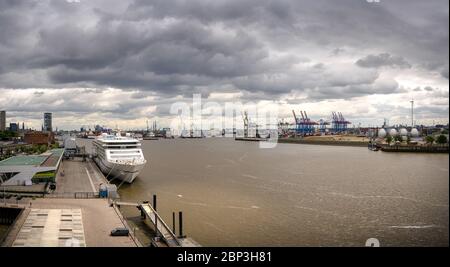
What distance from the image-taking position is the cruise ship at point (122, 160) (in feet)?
88.9

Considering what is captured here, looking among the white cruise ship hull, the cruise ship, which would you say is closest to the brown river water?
the white cruise ship hull

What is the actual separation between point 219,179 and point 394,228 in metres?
15.4

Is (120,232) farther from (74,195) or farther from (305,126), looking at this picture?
(305,126)

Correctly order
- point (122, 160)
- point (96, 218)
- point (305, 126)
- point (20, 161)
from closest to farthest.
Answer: point (96, 218) → point (20, 161) → point (122, 160) → point (305, 126)

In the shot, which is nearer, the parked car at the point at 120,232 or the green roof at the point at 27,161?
the parked car at the point at 120,232

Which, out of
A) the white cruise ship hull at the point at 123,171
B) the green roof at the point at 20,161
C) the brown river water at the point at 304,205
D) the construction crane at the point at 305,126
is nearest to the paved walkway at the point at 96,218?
the brown river water at the point at 304,205

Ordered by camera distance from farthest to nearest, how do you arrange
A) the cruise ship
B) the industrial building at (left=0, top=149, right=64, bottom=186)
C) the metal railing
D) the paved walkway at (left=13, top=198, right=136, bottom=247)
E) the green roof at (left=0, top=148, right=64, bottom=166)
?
the cruise ship → the green roof at (left=0, top=148, right=64, bottom=166) → the industrial building at (left=0, top=149, right=64, bottom=186) → the metal railing → the paved walkway at (left=13, top=198, right=136, bottom=247)

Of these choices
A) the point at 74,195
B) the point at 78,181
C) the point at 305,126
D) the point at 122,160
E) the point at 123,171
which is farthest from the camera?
the point at 305,126

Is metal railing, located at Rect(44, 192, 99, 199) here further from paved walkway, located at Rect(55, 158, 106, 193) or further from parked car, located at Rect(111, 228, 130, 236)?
parked car, located at Rect(111, 228, 130, 236)

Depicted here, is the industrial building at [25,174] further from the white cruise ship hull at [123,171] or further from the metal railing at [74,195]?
the white cruise ship hull at [123,171]

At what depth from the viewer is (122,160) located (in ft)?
95.8

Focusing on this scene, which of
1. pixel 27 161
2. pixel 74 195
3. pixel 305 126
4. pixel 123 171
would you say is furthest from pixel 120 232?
pixel 305 126

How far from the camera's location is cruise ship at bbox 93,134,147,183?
1067 inches
